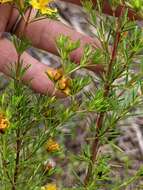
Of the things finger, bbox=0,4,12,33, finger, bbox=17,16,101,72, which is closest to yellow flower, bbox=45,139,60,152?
finger, bbox=17,16,101,72

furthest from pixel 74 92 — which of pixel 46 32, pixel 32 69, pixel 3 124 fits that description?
pixel 46 32

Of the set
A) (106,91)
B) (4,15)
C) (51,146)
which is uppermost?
(4,15)

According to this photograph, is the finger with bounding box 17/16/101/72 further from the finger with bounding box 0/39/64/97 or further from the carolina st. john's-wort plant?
the carolina st. john's-wort plant

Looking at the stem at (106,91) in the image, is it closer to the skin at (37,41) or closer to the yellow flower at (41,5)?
the yellow flower at (41,5)

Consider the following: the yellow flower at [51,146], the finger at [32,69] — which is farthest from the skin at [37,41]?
the yellow flower at [51,146]

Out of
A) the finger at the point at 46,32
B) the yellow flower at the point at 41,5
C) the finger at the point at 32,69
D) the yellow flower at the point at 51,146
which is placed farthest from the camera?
the finger at the point at 46,32

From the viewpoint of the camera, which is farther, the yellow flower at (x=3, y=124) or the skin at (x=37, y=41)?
the skin at (x=37, y=41)

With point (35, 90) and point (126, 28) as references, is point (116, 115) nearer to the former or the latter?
point (126, 28)

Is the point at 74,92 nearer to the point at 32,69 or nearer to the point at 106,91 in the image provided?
the point at 106,91
